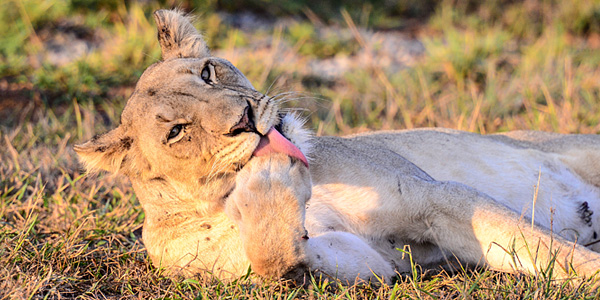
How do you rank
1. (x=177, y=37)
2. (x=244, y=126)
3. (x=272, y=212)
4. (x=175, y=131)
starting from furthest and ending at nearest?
(x=177, y=37)
(x=175, y=131)
(x=244, y=126)
(x=272, y=212)

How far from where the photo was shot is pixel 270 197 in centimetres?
221

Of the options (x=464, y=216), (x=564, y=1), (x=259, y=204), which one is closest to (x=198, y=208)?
(x=259, y=204)

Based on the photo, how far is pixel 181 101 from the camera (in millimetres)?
2484

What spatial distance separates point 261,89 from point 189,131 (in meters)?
3.59

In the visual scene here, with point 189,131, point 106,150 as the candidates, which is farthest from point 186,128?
point 106,150

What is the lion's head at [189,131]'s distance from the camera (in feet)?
7.76

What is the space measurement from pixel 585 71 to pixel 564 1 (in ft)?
9.43

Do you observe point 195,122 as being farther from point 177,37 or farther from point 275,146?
point 177,37

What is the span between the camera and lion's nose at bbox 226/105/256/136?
7.66 ft

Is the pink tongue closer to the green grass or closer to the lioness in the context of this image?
the lioness

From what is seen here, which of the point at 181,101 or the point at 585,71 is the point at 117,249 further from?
the point at 585,71

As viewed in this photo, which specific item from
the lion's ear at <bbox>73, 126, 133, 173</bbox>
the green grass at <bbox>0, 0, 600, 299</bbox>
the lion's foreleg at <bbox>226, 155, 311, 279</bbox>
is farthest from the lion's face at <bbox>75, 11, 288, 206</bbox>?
the green grass at <bbox>0, 0, 600, 299</bbox>

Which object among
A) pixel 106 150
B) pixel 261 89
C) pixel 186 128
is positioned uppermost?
pixel 186 128

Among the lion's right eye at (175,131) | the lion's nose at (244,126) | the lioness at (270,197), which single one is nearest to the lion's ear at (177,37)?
the lioness at (270,197)
